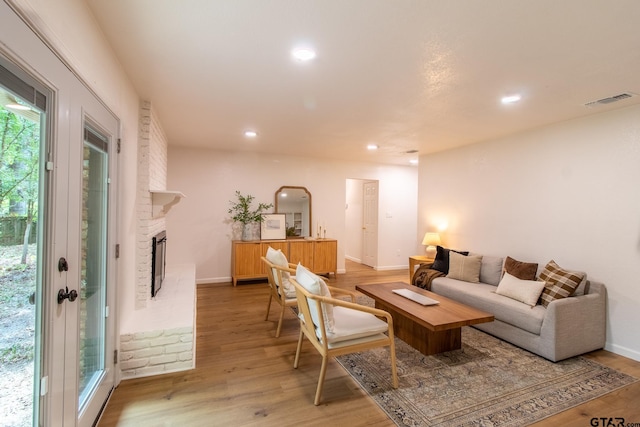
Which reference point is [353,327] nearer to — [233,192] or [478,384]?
[478,384]

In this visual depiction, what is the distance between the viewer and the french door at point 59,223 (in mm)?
1130

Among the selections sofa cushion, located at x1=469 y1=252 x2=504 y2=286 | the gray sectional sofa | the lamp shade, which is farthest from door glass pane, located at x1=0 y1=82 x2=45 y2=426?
the lamp shade

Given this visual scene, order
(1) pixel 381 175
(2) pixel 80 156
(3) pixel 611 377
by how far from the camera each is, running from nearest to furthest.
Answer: (2) pixel 80 156, (3) pixel 611 377, (1) pixel 381 175

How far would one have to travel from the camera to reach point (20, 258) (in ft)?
3.74

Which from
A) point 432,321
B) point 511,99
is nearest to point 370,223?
point 511,99

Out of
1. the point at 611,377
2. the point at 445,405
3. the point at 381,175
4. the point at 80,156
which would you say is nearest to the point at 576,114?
the point at 611,377

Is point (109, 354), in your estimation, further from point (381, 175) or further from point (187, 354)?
point (381, 175)

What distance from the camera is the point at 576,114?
10.7 feet

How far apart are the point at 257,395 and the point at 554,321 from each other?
8.67 feet

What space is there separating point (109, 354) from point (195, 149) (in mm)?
4007

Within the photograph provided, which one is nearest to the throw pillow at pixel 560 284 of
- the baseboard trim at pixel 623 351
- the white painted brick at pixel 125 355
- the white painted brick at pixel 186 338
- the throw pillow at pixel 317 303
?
the baseboard trim at pixel 623 351

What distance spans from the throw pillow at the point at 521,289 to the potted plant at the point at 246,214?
400 cm

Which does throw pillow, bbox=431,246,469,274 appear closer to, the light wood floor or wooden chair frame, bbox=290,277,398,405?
the light wood floor

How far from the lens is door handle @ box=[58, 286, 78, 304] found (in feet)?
4.54
